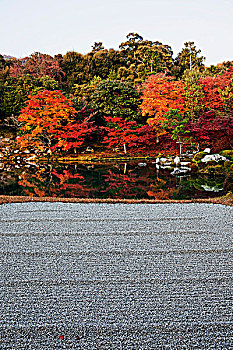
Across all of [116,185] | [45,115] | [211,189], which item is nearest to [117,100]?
[45,115]

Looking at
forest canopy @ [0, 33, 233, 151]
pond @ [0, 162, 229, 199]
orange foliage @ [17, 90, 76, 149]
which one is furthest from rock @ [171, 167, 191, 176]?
orange foliage @ [17, 90, 76, 149]

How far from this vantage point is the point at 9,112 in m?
11.0

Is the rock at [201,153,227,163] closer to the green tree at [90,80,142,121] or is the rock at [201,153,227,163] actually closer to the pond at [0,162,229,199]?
the pond at [0,162,229,199]

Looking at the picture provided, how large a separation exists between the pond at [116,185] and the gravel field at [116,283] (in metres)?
1.67

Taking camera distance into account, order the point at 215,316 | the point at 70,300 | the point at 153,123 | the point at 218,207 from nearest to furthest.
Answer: the point at 215,316 < the point at 70,300 < the point at 218,207 < the point at 153,123

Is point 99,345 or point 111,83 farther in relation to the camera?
point 111,83

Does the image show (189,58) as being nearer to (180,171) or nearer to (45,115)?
(45,115)

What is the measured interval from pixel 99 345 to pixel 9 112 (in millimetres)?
11137

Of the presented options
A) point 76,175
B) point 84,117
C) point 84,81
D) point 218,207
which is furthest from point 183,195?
point 84,81

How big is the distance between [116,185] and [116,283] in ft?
11.9

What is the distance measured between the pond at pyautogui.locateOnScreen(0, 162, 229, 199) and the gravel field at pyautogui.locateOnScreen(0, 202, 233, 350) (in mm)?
1674

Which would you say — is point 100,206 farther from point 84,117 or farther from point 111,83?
point 111,83

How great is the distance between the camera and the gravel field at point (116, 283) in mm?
1210

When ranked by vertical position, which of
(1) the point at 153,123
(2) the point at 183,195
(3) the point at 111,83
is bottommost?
(2) the point at 183,195
